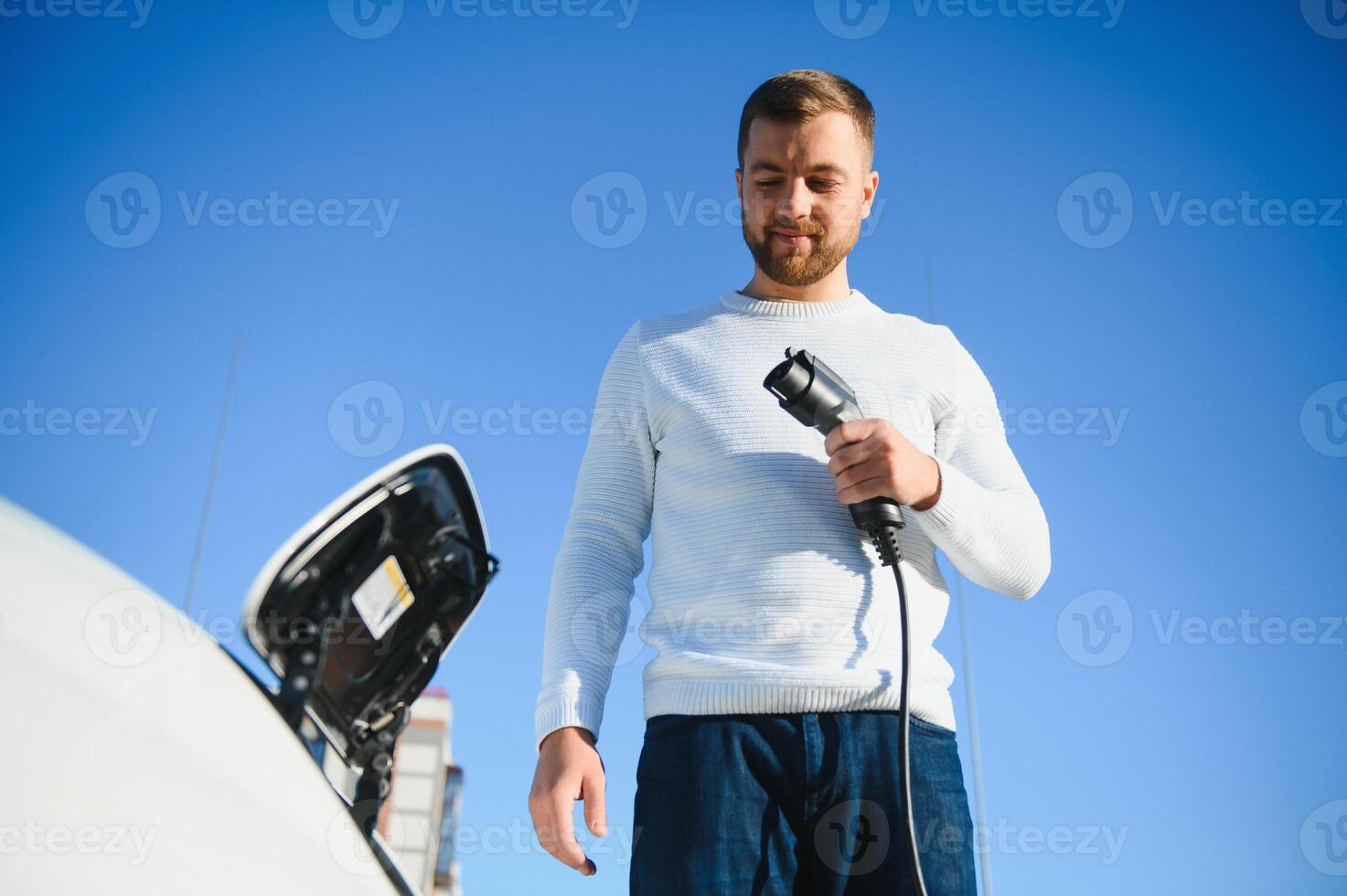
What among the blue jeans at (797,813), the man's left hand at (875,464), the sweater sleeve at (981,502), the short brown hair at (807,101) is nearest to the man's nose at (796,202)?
the short brown hair at (807,101)

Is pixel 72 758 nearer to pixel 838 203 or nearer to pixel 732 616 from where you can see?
pixel 732 616

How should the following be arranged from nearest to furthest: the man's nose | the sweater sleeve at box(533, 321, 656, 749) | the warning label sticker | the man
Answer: the warning label sticker
the man
the sweater sleeve at box(533, 321, 656, 749)
the man's nose

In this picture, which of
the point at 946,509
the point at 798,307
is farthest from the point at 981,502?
the point at 798,307

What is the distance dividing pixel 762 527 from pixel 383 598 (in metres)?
0.61

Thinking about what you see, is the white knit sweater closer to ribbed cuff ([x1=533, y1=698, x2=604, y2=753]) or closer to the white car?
ribbed cuff ([x1=533, y1=698, x2=604, y2=753])

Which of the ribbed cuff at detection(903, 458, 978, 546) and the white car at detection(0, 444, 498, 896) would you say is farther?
the ribbed cuff at detection(903, 458, 978, 546)

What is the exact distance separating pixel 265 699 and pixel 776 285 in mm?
1330

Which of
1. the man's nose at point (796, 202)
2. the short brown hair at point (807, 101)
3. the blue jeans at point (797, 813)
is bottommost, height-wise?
the blue jeans at point (797, 813)

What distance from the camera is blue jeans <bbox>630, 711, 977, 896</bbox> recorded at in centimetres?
149

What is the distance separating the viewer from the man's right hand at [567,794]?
1.57 m

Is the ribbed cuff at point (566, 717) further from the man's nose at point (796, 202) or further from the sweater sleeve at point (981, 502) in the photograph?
the man's nose at point (796, 202)

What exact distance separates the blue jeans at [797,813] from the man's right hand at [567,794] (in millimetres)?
75

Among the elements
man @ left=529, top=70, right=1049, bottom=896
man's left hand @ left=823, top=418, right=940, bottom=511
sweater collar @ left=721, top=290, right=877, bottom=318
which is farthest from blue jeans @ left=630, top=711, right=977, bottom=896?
sweater collar @ left=721, top=290, right=877, bottom=318

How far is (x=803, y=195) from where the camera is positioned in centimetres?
197
